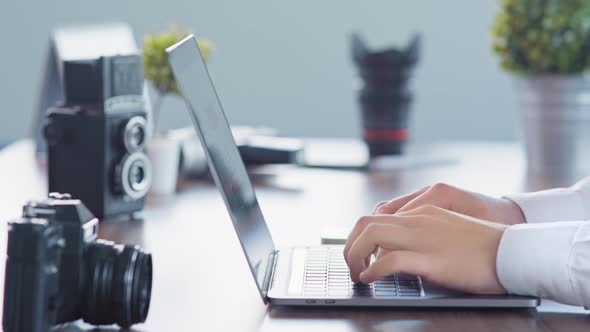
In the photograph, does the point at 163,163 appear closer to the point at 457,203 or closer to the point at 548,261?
the point at 457,203

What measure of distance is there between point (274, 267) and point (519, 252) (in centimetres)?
28

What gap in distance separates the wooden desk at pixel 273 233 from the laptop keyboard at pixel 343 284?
26mm

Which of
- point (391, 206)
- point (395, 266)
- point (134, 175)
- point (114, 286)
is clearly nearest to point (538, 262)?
point (395, 266)

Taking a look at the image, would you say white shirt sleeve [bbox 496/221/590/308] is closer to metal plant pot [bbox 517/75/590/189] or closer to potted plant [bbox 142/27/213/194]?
potted plant [bbox 142/27/213/194]

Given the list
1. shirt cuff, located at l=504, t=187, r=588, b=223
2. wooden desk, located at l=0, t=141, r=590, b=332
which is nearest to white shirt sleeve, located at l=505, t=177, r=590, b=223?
shirt cuff, located at l=504, t=187, r=588, b=223

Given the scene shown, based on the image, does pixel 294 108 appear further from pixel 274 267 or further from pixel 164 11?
pixel 274 267

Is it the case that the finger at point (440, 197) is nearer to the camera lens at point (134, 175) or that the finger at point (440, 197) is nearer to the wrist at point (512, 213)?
the wrist at point (512, 213)

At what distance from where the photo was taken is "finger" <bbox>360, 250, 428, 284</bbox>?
96cm

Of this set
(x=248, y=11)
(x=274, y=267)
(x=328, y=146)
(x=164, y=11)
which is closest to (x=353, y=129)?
(x=248, y=11)

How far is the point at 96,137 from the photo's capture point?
4.49 feet

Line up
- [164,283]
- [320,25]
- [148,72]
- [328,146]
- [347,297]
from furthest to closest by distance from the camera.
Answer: [320,25] < [328,146] < [148,72] < [164,283] < [347,297]

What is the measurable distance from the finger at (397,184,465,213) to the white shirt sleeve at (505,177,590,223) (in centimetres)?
10

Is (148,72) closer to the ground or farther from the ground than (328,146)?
farther from the ground

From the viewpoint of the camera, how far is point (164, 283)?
1053 millimetres
